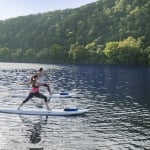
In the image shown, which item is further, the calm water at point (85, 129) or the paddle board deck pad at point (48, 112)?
Result: the paddle board deck pad at point (48, 112)

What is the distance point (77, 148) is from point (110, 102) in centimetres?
2460

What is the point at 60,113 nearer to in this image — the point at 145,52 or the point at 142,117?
the point at 142,117

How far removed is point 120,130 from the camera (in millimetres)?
34594

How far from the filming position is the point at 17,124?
36812 mm

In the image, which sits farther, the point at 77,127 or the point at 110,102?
the point at 110,102

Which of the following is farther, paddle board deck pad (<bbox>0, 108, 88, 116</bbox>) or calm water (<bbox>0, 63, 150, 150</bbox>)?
paddle board deck pad (<bbox>0, 108, 88, 116</bbox>)

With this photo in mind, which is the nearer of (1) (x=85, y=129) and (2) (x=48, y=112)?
(1) (x=85, y=129)

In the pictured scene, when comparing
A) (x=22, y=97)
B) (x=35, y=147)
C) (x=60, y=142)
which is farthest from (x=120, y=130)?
(x=22, y=97)

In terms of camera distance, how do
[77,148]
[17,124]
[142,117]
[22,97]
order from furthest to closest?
1. [22,97]
2. [142,117]
3. [17,124]
4. [77,148]

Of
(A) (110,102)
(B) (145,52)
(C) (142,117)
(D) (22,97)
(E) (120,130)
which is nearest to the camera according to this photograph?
(E) (120,130)

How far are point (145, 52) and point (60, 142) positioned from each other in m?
165

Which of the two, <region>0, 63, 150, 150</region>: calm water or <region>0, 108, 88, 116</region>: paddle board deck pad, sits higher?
<region>0, 108, 88, 116</region>: paddle board deck pad

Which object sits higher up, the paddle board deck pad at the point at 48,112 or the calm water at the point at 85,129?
the paddle board deck pad at the point at 48,112

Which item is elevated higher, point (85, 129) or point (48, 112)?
point (48, 112)
